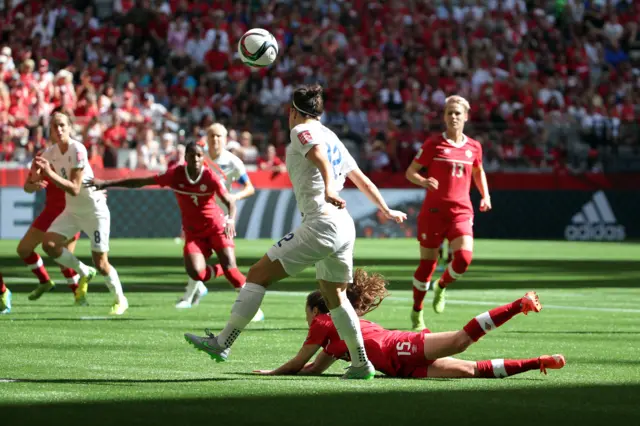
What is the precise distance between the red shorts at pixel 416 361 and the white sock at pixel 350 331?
1.01 feet

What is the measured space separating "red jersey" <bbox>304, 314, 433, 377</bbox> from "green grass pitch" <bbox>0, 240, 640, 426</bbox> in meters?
0.24

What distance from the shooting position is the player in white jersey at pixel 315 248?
360 inches

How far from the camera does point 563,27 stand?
43.0 metres

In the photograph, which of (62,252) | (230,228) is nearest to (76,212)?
(62,252)

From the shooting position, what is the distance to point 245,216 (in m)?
34.4

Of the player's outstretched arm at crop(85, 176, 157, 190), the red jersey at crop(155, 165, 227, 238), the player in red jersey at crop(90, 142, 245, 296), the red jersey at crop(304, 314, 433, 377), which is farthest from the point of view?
the red jersey at crop(155, 165, 227, 238)

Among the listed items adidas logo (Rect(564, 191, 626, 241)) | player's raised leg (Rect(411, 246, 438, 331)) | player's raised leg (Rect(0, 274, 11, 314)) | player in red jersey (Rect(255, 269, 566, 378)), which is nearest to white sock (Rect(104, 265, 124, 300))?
player's raised leg (Rect(0, 274, 11, 314))

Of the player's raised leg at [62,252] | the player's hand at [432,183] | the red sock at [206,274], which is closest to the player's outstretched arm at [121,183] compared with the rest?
the red sock at [206,274]

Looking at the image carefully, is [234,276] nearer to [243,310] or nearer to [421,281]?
[421,281]

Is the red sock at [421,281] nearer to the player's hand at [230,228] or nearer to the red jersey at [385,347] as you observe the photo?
the player's hand at [230,228]

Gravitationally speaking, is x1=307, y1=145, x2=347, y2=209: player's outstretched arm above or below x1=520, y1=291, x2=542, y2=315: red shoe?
above

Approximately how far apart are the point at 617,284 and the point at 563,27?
76.1ft

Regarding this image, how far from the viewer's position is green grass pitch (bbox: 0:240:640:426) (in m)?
7.44

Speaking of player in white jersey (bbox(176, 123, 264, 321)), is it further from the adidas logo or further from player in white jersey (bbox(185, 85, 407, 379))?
the adidas logo
